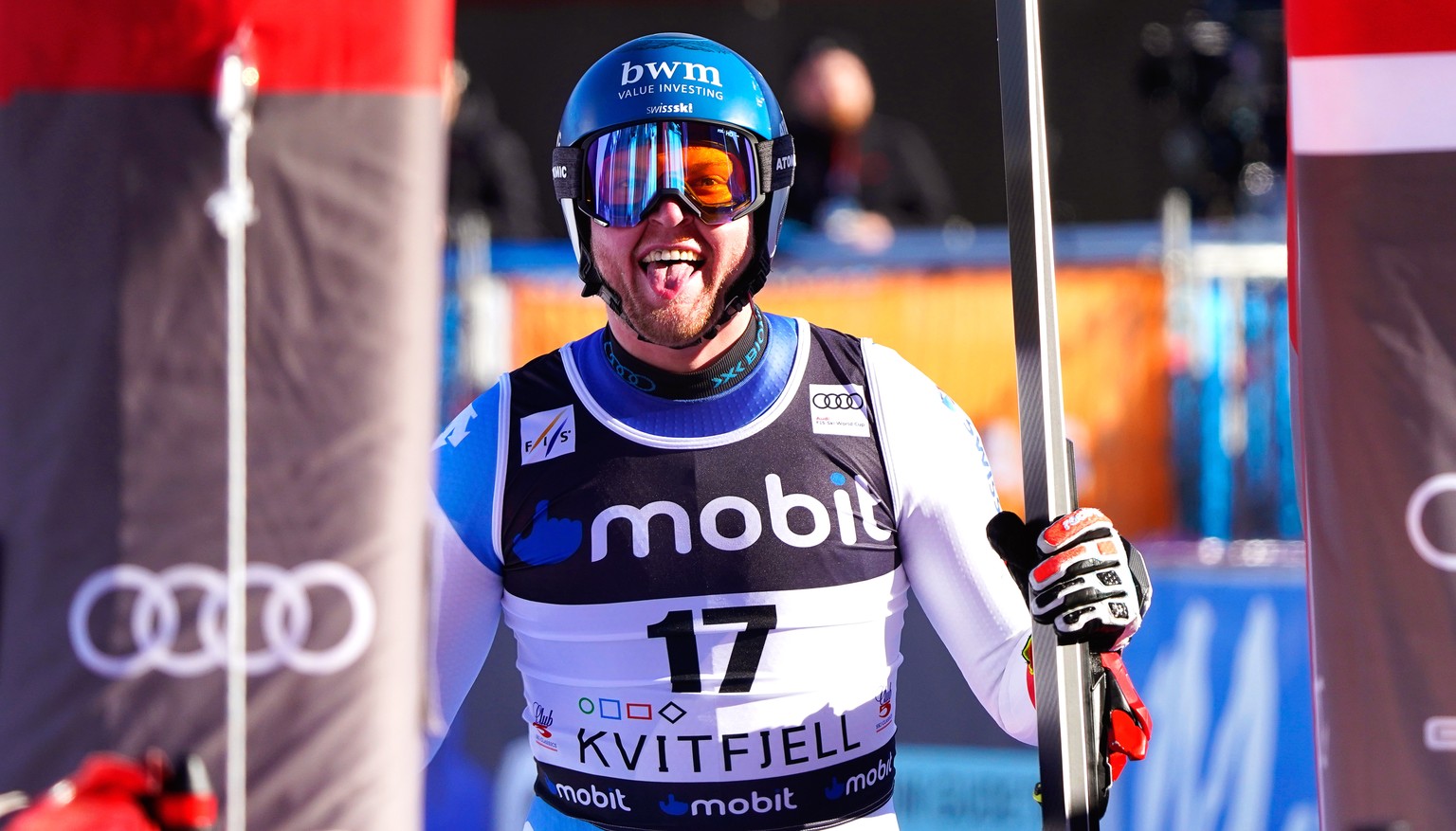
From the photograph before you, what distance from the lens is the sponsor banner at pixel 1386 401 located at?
229cm

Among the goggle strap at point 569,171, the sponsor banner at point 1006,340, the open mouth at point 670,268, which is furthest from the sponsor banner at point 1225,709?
the goggle strap at point 569,171

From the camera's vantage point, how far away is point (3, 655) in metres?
2.05

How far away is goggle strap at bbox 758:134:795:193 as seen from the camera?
301cm

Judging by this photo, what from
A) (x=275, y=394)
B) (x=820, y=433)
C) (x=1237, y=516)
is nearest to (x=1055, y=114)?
(x=1237, y=516)

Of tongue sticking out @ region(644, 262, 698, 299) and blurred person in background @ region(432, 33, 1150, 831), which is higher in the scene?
tongue sticking out @ region(644, 262, 698, 299)

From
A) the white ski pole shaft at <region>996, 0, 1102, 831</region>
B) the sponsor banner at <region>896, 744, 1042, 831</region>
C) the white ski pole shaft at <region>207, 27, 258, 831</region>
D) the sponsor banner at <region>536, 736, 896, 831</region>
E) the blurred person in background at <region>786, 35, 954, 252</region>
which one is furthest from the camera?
the blurred person in background at <region>786, 35, 954, 252</region>

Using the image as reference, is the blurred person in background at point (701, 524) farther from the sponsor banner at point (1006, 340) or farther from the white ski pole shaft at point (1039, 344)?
the sponsor banner at point (1006, 340)

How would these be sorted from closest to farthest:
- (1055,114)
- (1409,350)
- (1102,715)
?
(1409,350) < (1102,715) < (1055,114)

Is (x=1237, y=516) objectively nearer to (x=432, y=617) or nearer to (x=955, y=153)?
(x=432, y=617)

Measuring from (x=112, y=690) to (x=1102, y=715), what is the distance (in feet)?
5.13

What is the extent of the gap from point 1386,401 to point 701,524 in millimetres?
1246

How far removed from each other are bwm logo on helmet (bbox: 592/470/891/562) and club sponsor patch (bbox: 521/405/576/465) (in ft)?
0.58

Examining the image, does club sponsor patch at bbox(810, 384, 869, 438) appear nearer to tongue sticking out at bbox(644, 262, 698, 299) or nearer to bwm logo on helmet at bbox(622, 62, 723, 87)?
tongue sticking out at bbox(644, 262, 698, 299)

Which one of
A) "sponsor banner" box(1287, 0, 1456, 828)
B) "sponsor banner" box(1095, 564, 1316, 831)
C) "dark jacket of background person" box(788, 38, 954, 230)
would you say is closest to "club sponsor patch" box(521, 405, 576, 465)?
"sponsor banner" box(1287, 0, 1456, 828)
